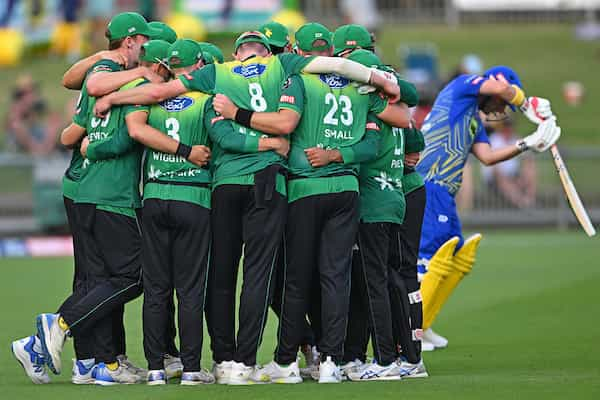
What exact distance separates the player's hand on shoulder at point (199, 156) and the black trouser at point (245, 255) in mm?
203

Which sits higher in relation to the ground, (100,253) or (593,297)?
(100,253)

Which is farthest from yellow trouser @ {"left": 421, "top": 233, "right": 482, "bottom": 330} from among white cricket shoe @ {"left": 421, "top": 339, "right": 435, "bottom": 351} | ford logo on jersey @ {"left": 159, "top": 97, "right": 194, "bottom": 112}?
ford logo on jersey @ {"left": 159, "top": 97, "right": 194, "bottom": 112}

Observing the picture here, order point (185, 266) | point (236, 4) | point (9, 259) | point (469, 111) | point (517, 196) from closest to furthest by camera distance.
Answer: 1. point (185, 266)
2. point (469, 111)
3. point (9, 259)
4. point (517, 196)
5. point (236, 4)

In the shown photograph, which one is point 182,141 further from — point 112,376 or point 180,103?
point 112,376

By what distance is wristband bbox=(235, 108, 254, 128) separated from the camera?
866 cm

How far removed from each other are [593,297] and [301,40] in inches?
238

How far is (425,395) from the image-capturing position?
8.07 meters

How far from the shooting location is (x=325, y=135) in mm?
8828

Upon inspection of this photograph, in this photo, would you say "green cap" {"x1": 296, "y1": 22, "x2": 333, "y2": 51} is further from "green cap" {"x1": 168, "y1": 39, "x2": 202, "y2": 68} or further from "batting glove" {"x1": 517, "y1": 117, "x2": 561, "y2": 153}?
"batting glove" {"x1": 517, "y1": 117, "x2": 561, "y2": 153}

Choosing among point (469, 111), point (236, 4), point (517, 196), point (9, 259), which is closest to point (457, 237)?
point (469, 111)

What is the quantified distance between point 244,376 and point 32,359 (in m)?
1.47

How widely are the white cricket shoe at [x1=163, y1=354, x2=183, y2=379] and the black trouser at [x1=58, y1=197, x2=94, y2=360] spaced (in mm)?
551

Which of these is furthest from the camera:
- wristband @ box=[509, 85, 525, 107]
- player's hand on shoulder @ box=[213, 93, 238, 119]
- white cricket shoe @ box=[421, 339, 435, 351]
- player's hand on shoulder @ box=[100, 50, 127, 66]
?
white cricket shoe @ box=[421, 339, 435, 351]

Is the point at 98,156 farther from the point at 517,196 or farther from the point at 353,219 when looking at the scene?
the point at 517,196
